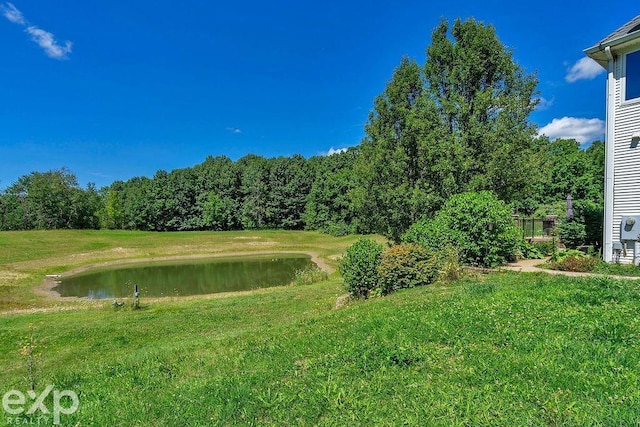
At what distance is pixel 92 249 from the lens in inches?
1684

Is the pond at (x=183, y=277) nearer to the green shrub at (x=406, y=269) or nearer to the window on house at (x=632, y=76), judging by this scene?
the green shrub at (x=406, y=269)

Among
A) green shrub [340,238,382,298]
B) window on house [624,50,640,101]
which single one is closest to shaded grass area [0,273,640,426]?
green shrub [340,238,382,298]

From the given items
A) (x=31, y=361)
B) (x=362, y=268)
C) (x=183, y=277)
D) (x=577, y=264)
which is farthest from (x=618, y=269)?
(x=183, y=277)

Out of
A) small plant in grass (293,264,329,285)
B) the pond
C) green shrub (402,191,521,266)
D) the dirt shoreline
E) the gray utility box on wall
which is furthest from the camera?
the pond

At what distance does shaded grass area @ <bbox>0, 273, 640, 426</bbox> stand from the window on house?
25.6 feet

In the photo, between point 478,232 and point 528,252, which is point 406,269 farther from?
point 528,252

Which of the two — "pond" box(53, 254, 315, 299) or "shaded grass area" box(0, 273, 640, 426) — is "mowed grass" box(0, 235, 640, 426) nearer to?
"shaded grass area" box(0, 273, 640, 426)

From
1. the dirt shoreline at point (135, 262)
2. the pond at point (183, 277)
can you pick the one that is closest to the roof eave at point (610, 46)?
the dirt shoreline at point (135, 262)

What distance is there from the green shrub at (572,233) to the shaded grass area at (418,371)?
1081 centimetres

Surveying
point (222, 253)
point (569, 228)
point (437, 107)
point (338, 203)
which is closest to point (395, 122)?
point (437, 107)

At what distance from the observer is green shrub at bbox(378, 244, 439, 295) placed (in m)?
11.2

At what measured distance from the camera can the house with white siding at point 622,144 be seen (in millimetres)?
11492

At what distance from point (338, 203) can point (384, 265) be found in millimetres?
52439

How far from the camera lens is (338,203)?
64.0 metres
